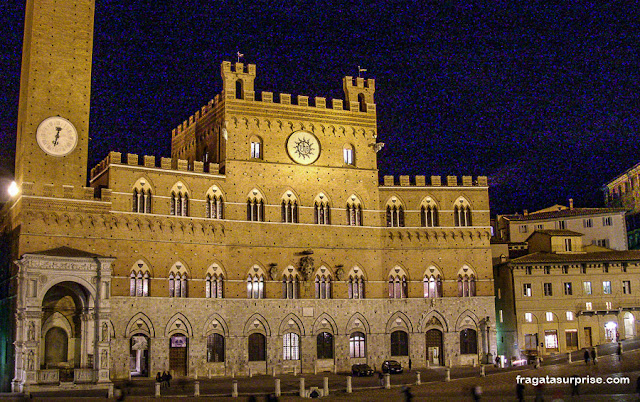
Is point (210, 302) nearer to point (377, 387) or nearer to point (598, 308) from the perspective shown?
point (377, 387)

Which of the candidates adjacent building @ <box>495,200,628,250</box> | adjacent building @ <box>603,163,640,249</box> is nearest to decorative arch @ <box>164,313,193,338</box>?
adjacent building @ <box>495,200,628,250</box>

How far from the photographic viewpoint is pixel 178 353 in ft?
161

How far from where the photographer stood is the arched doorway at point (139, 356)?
4750 cm

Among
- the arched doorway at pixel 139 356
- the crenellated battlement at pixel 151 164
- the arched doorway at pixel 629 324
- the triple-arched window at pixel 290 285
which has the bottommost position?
the arched doorway at pixel 139 356

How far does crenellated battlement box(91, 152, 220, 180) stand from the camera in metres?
48.8

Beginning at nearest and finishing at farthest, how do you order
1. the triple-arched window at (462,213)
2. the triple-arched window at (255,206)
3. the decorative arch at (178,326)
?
1. the decorative arch at (178,326)
2. the triple-arched window at (255,206)
3. the triple-arched window at (462,213)

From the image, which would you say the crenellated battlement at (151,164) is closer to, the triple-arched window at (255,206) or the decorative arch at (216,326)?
the triple-arched window at (255,206)

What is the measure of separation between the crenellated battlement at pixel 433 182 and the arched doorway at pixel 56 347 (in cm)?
2482

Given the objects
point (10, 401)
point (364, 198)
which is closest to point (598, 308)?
point (364, 198)

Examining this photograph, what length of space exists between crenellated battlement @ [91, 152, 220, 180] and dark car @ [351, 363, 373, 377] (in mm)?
16138

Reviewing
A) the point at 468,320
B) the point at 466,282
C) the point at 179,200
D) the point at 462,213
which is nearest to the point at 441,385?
the point at 468,320

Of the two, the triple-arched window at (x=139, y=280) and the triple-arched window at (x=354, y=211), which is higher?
the triple-arched window at (x=354, y=211)

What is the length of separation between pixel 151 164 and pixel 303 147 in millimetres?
11213

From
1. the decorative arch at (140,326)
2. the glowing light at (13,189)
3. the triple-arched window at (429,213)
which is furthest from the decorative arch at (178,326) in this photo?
the triple-arched window at (429,213)
